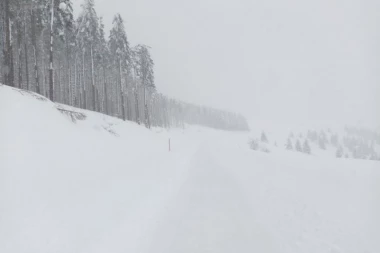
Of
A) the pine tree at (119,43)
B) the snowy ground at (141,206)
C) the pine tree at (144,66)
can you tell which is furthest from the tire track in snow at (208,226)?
the pine tree at (144,66)

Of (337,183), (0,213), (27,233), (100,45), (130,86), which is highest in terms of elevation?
(100,45)

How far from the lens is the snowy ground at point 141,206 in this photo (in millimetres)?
4949

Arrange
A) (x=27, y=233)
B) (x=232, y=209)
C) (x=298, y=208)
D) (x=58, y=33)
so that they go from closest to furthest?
(x=27, y=233)
(x=232, y=209)
(x=298, y=208)
(x=58, y=33)

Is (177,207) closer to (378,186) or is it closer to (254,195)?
(254,195)

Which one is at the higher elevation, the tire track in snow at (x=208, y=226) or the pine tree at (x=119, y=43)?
the pine tree at (x=119, y=43)

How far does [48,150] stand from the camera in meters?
7.68

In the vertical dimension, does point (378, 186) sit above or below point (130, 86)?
below

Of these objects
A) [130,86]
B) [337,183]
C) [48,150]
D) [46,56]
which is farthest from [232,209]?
[130,86]

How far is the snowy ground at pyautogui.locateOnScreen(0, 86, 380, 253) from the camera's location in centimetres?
495

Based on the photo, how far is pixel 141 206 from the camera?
287 inches

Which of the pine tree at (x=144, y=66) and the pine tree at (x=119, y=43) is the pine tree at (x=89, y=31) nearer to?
the pine tree at (x=119, y=43)

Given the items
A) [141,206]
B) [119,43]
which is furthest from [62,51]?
[141,206]

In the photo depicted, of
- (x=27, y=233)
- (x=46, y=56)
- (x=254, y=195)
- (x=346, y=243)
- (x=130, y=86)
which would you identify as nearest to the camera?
(x=27, y=233)

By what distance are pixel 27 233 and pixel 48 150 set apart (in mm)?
3788
